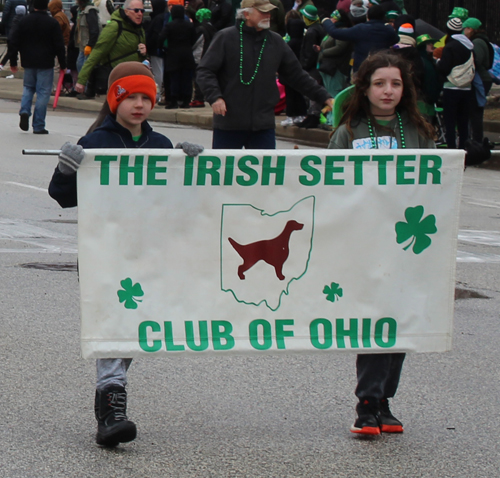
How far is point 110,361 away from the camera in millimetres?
4211

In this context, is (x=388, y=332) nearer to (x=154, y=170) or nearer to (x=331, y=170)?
(x=331, y=170)

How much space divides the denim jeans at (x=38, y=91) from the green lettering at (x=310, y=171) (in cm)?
1214

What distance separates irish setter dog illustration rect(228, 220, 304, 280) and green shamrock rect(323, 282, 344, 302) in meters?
0.24

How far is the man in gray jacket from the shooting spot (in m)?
8.34

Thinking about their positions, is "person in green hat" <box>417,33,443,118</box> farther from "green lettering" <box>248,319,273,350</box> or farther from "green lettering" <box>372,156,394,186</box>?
"green lettering" <box>248,319,273,350</box>

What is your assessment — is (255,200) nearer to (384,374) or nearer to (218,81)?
(384,374)

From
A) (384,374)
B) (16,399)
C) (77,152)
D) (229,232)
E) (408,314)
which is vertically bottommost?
(16,399)

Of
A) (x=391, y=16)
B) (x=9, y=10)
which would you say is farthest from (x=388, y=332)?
(x=9, y=10)

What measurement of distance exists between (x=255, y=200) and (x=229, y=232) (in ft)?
0.52

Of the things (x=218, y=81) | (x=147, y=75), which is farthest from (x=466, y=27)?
(x=147, y=75)

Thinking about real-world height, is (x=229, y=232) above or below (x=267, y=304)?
above

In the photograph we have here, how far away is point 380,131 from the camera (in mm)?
4438

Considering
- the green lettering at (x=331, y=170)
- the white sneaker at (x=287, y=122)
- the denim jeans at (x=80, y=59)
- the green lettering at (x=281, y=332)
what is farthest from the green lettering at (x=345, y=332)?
the denim jeans at (x=80, y=59)

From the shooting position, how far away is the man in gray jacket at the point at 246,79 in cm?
834
